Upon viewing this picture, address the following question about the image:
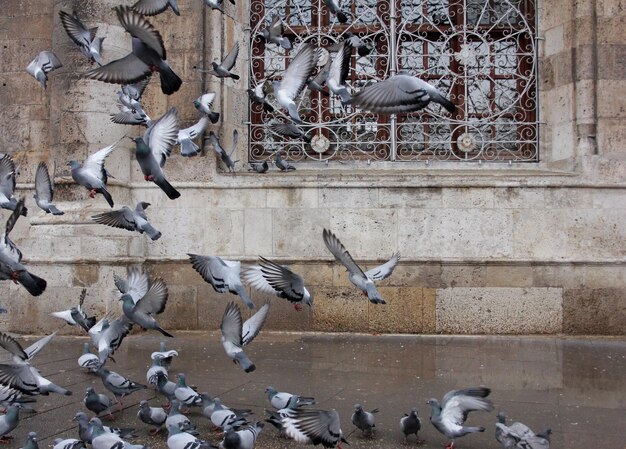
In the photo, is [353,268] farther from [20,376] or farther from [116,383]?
[20,376]

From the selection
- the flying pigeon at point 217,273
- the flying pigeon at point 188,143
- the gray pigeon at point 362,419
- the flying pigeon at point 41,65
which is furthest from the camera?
the flying pigeon at point 41,65

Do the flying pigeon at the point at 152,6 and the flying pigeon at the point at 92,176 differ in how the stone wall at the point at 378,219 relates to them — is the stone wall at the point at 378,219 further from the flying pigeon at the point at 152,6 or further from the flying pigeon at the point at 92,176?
the flying pigeon at the point at 152,6

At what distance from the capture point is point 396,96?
4117 mm

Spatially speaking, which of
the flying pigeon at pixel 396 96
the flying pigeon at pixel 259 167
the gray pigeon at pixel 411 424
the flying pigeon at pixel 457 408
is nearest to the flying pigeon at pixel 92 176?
the flying pigeon at pixel 396 96

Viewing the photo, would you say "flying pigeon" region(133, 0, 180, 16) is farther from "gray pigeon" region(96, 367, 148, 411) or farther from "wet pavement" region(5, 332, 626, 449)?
"wet pavement" region(5, 332, 626, 449)

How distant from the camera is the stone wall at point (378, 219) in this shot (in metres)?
8.02

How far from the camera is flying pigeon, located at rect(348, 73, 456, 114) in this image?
159 inches

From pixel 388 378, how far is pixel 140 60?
3.04m

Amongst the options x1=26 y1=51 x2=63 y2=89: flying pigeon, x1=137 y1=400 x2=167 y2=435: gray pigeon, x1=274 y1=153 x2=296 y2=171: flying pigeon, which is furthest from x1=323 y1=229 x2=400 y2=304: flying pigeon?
x1=26 y1=51 x2=63 y2=89: flying pigeon

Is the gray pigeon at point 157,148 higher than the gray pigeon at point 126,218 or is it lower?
higher

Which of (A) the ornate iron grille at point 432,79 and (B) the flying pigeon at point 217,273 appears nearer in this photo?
(B) the flying pigeon at point 217,273

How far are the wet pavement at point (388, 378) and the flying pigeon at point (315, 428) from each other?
37 cm

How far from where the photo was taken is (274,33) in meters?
6.65

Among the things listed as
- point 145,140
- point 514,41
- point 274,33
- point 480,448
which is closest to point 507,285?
point 514,41
